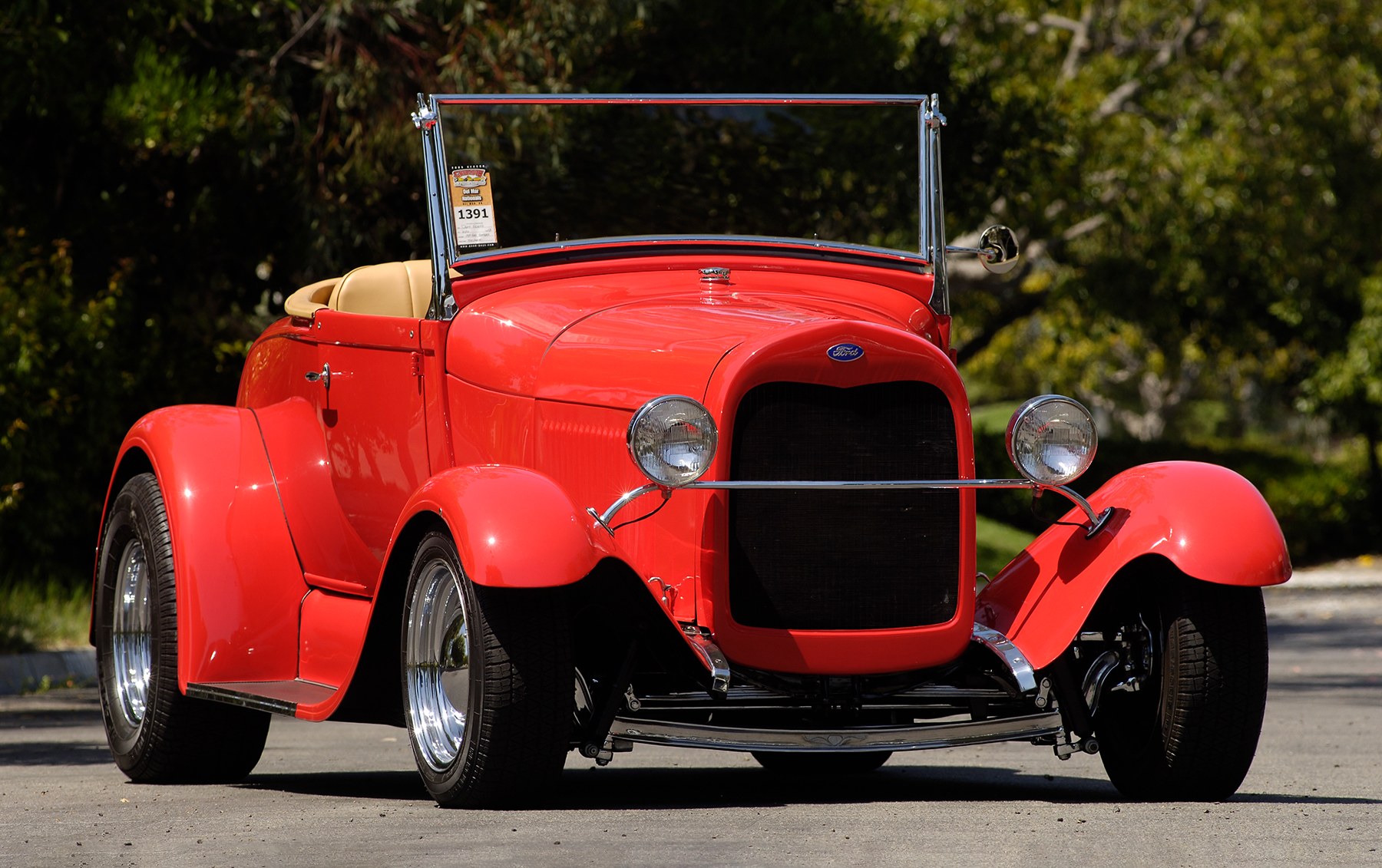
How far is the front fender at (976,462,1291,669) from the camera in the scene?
528 centimetres

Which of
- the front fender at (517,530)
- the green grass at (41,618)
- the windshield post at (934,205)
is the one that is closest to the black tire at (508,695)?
the front fender at (517,530)

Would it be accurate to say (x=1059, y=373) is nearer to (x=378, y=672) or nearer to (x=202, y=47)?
(x=202, y=47)

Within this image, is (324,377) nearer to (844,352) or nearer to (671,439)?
(671,439)

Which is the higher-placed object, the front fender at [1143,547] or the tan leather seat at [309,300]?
the tan leather seat at [309,300]

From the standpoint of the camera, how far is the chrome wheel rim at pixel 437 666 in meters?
5.19

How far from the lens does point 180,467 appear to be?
6586 millimetres

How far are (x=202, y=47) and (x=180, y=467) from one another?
329 inches

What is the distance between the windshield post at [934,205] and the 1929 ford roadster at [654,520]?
0.07 ft

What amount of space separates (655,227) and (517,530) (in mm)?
1924

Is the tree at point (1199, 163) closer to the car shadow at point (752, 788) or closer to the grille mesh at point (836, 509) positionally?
the car shadow at point (752, 788)

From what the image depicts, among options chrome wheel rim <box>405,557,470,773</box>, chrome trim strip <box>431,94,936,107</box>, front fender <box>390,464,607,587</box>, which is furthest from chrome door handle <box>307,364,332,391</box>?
front fender <box>390,464,607,587</box>

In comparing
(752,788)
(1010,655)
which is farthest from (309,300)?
(1010,655)

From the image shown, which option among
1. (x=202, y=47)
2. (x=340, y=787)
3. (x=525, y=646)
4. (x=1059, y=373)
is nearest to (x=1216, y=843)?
(x=525, y=646)

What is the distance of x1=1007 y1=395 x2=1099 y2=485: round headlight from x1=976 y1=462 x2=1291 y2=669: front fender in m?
0.26
